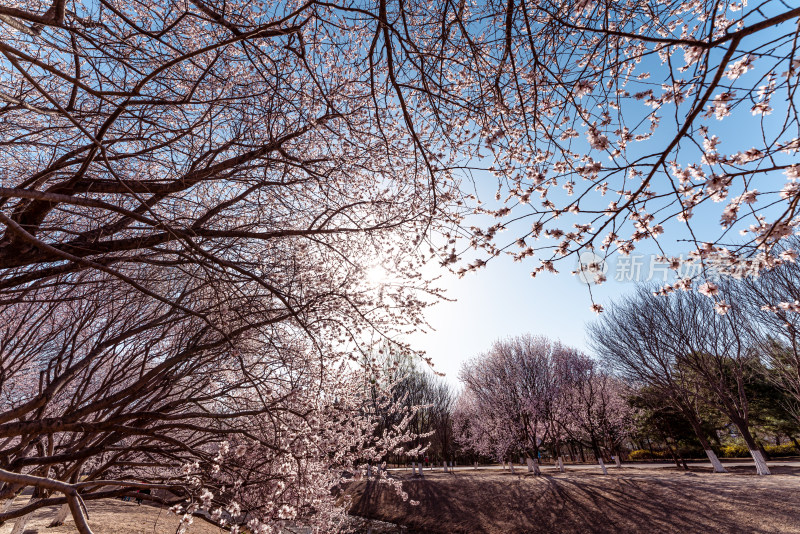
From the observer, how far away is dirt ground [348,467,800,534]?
32.8ft

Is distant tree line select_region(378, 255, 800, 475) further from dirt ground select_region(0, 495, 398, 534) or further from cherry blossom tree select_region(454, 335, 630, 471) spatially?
dirt ground select_region(0, 495, 398, 534)

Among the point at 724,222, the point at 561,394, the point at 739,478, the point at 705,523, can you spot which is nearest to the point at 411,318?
the point at 724,222

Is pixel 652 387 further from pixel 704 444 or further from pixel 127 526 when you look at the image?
pixel 127 526

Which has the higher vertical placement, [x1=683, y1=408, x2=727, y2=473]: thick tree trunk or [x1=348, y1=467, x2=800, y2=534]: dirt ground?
[x1=683, y1=408, x2=727, y2=473]: thick tree trunk

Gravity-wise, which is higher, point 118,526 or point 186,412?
point 186,412

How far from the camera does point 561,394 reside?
23.7 m

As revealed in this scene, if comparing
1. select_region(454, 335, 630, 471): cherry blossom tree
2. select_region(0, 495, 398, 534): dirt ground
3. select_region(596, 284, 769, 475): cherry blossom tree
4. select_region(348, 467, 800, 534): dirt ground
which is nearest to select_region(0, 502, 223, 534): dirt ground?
select_region(0, 495, 398, 534): dirt ground

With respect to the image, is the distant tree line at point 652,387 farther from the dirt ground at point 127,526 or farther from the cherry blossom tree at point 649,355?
the dirt ground at point 127,526

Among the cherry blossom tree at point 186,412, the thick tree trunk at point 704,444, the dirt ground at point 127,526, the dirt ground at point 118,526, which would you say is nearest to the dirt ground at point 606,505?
the thick tree trunk at point 704,444

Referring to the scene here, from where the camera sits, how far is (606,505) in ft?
40.4

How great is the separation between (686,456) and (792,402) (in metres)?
7.53

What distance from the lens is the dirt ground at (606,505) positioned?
9.98 m

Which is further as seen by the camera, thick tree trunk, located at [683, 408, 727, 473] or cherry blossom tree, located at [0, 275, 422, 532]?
thick tree trunk, located at [683, 408, 727, 473]

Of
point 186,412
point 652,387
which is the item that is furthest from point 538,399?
point 186,412
